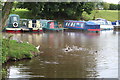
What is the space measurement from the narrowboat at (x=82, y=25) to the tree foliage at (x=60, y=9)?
147 cm

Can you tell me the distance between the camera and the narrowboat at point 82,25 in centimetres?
3681

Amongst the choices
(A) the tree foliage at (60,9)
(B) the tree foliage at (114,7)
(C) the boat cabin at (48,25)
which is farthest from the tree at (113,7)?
(C) the boat cabin at (48,25)

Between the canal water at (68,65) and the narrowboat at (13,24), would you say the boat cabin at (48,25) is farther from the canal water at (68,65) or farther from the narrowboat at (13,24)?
the canal water at (68,65)

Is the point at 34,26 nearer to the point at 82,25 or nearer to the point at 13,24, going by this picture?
the point at 13,24

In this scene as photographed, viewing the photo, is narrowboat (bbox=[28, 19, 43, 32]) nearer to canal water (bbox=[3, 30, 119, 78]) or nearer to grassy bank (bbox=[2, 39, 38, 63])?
canal water (bbox=[3, 30, 119, 78])

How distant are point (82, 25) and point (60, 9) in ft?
16.6

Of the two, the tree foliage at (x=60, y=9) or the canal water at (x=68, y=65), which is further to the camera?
the tree foliage at (x=60, y=9)

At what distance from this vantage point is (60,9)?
1619 inches

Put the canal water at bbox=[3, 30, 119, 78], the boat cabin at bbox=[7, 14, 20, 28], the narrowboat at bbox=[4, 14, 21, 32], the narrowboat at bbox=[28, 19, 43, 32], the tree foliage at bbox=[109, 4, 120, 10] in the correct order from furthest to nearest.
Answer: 1. the tree foliage at bbox=[109, 4, 120, 10]
2. the narrowboat at bbox=[28, 19, 43, 32]
3. the boat cabin at bbox=[7, 14, 20, 28]
4. the narrowboat at bbox=[4, 14, 21, 32]
5. the canal water at bbox=[3, 30, 119, 78]

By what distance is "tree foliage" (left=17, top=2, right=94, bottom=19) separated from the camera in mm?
38844

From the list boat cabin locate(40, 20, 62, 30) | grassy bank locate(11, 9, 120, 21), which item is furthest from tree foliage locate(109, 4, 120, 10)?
boat cabin locate(40, 20, 62, 30)

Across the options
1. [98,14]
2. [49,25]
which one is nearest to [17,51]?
[49,25]

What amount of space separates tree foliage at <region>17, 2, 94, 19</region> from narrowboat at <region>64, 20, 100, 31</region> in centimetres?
147

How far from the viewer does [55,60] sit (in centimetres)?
1680
